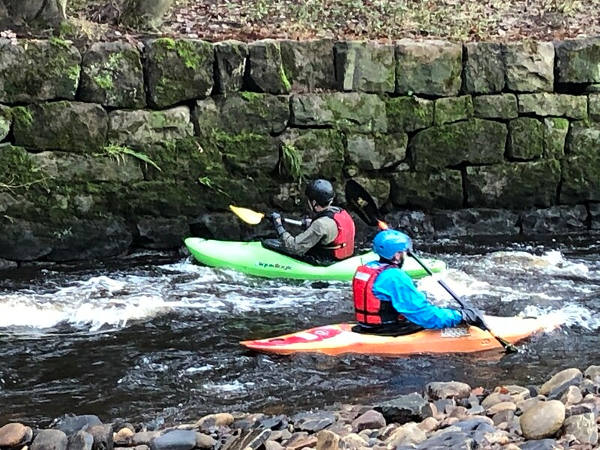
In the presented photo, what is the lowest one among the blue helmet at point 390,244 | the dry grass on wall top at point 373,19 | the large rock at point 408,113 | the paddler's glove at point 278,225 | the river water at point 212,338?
the river water at point 212,338

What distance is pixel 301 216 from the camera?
9.68 m

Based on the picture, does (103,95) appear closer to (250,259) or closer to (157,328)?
(250,259)

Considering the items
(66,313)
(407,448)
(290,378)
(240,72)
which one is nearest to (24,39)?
(240,72)

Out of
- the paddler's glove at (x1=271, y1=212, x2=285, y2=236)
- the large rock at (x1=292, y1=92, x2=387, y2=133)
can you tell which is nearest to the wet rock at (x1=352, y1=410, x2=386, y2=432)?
the paddler's glove at (x1=271, y1=212, x2=285, y2=236)

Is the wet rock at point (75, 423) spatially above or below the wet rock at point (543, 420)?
below

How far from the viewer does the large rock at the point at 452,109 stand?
9.80 m

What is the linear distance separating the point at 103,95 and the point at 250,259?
93.9 inches

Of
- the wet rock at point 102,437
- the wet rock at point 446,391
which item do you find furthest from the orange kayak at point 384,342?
the wet rock at point 102,437

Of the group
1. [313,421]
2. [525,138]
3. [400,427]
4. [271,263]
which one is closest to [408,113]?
[525,138]

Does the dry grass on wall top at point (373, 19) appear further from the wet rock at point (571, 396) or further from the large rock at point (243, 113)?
the wet rock at point (571, 396)

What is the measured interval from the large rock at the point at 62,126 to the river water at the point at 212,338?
1.32 metres

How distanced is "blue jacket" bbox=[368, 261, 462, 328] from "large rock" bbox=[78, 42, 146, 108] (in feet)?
13.3

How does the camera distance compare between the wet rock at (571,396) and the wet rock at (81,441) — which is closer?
the wet rock at (81,441)

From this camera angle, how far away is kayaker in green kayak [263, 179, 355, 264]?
8109mm
